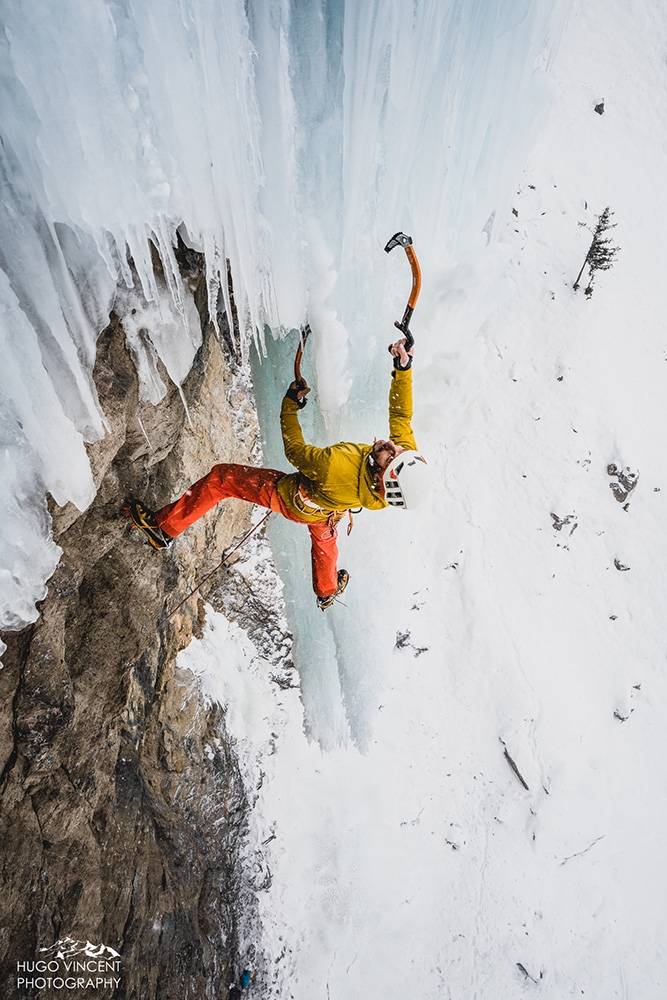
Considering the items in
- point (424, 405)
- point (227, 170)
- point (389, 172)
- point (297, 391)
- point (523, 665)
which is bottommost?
point (523, 665)

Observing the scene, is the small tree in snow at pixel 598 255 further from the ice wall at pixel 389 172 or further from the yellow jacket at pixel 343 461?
the yellow jacket at pixel 343 461

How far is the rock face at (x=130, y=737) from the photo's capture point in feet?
8.98

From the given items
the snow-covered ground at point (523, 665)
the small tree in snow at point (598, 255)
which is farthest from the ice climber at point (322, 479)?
the small tree in snow at point (598, 255)

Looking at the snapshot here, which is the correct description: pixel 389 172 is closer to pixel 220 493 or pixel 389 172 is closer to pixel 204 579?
pixel 220 493

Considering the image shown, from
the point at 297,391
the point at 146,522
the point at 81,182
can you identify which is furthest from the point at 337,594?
the point at 81,182

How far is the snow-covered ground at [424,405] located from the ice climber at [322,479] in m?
0.73

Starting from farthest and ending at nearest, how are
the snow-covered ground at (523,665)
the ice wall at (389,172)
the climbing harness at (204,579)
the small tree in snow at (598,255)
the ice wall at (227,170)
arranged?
the small tree in snow at (598,255)
the snow-covered ground at (523,665)
the climbing harness at (204,579)
the ice wall at (389,172)
the ice wall at (227,170)

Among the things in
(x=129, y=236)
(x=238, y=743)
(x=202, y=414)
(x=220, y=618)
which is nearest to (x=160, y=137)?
(x=129, y=236)

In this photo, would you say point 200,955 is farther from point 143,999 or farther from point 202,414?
point 202,414

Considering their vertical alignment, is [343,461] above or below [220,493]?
below

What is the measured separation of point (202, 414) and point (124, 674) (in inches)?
77.4

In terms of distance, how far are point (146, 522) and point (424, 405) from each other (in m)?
2.44

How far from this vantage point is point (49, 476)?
7.07 ft

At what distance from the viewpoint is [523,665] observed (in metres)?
7.86
